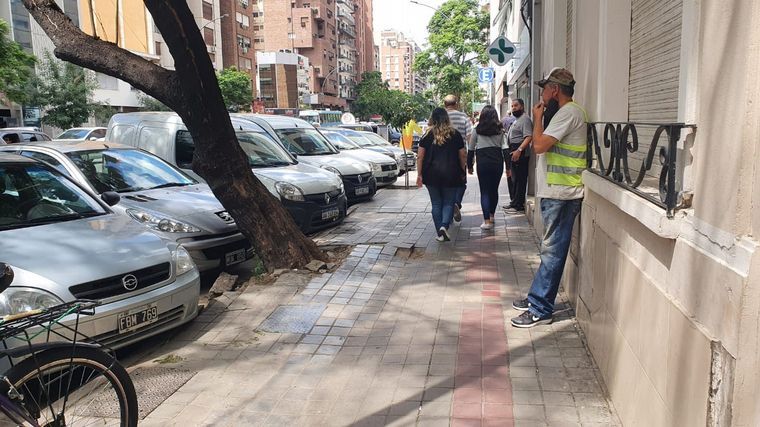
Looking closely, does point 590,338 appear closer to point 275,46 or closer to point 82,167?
point 82,167

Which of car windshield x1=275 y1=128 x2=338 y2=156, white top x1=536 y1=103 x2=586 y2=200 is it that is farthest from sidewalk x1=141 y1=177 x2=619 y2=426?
car windshield x1=275 y1=128 x2=338 y2=156

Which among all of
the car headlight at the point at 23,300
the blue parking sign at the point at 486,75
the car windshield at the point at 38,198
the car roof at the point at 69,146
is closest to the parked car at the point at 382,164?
the blue parking sign at the point at 486,75

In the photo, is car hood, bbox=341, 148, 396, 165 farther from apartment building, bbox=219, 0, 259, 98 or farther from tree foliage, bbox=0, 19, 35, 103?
apartment building, bbox=219, 0, 259, 98

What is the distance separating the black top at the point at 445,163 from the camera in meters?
7.88

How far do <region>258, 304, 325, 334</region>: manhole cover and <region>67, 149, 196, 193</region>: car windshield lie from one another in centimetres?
287

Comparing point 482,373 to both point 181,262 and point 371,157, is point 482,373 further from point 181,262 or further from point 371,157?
point 371,157

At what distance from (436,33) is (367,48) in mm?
68948

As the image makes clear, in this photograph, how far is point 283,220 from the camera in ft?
21.8

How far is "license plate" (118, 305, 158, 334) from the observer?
14.0 feet

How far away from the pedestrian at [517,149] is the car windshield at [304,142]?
4.31 metres

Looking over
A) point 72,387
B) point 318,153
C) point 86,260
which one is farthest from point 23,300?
point 318,153

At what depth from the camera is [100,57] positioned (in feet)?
20.1

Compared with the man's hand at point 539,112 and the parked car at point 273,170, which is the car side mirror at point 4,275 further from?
the parked car at point 273,170

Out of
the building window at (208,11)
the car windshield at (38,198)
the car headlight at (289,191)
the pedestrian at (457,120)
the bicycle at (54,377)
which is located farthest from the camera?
the building window at (208,11)
